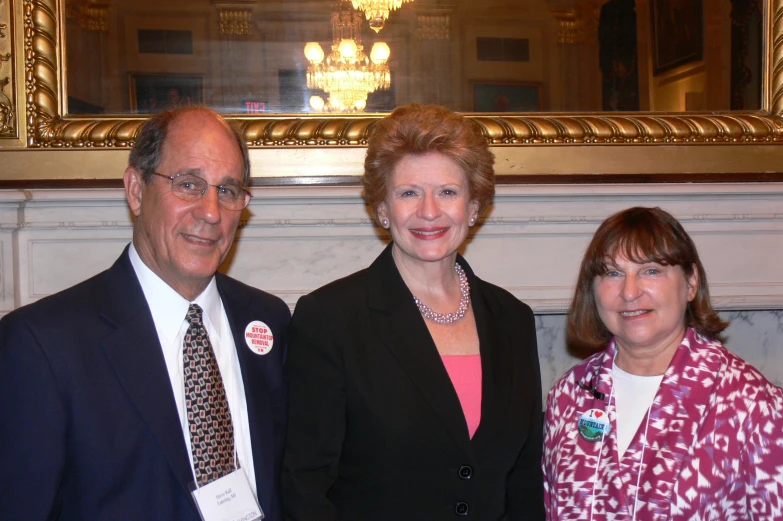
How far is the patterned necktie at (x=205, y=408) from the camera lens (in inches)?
82.7

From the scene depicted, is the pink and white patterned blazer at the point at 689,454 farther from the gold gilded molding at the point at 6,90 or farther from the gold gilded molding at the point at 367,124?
the gold gilded molding at the point at 6,90

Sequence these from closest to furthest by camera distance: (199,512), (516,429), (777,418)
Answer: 1. (199,512)
2. (777,418)
3. (516,429)

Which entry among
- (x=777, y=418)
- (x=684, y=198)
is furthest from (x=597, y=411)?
(x=684, y=198)

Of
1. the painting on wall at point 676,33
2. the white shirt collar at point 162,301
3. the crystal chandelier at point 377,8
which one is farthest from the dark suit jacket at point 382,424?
the painting on wall at point 676,33

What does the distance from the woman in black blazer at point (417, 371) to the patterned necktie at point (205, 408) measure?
0.64ft

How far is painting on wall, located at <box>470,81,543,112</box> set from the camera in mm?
3443

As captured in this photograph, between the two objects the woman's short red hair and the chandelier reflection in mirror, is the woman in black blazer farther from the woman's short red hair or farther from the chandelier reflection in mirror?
the chandelier reflection in mirror

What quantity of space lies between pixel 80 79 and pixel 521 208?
6.37 feet

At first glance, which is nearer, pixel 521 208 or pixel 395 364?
pixel 395 364

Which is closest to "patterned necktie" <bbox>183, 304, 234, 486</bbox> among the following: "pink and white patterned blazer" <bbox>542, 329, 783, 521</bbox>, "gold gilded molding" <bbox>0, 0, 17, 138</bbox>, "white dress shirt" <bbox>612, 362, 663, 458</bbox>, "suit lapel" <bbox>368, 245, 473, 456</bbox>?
"suit lapel" <bbox>368, 245, 473, 456</bbox>

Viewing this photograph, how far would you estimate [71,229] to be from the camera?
3.33 meters

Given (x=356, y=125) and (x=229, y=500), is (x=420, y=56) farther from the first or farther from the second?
(x=229, y=500)

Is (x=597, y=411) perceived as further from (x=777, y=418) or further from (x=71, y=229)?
(x=71, y=229)

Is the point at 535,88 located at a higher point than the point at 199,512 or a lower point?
higher
